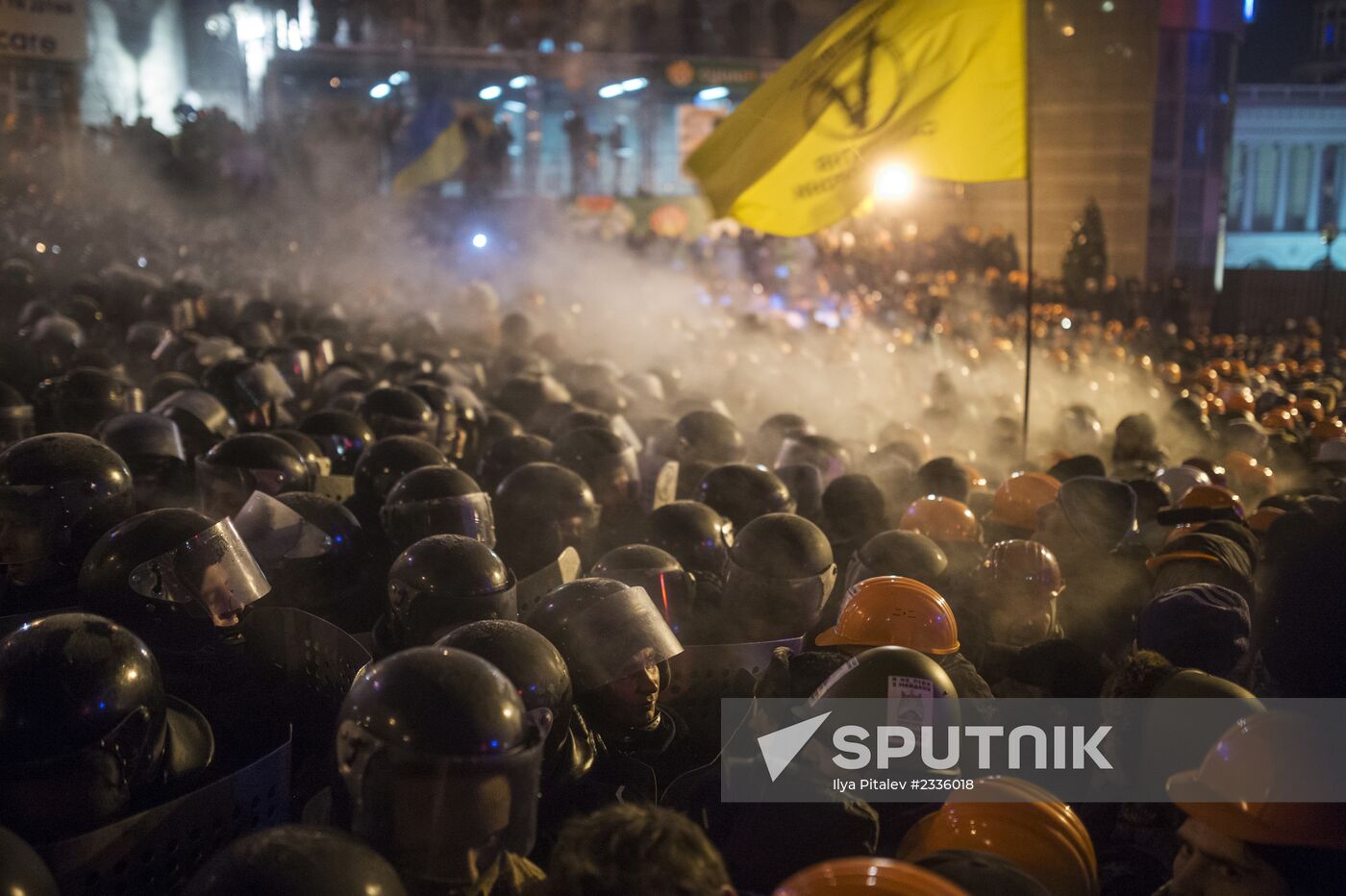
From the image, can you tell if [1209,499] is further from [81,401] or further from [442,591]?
[81,401]

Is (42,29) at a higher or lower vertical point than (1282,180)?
higher

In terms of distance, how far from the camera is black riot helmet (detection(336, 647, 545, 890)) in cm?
320

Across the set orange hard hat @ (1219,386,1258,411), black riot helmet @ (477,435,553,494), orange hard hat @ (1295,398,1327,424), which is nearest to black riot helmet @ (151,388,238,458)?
black riot helmet @ (477,435,553,494)

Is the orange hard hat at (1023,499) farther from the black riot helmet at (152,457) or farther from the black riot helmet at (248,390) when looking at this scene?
the black riot helmet at (248,390)

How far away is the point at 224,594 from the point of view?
4.90 m

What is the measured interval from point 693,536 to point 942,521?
1.70 metres

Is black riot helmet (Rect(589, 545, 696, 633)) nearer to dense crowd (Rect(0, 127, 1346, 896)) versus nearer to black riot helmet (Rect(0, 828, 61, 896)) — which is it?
dense crowd (Rect(0, 127, 1346, 896))

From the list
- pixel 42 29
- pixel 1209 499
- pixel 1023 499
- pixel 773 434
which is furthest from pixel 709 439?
pixel 42 29

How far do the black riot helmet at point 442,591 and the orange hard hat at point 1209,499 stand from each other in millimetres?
4918

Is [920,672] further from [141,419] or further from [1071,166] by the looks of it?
[1071,166]

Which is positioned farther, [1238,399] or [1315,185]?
[1315,185]

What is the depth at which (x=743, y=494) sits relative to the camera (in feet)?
24.8

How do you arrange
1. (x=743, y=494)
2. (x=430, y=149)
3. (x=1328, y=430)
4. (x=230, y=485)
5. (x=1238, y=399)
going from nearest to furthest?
(x=230, y=485), (x=743, y=494), (x=1328, y=430), (x=1238, y=399), (x=430, y=149)

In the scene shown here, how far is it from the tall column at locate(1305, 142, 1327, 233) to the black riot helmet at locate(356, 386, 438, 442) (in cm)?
5835
